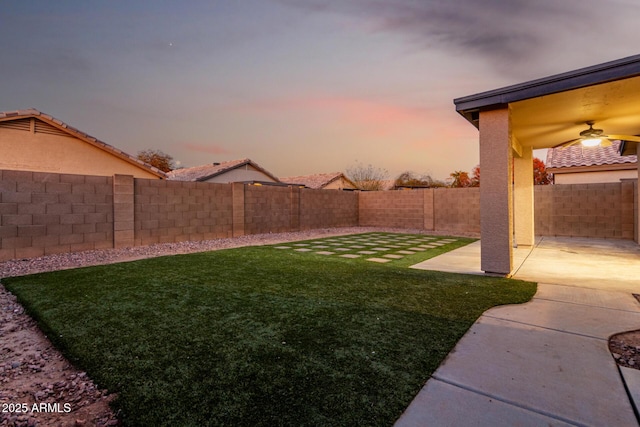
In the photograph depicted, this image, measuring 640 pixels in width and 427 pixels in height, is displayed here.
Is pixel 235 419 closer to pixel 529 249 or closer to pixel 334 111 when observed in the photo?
pixel 529 249

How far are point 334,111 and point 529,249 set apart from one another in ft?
32.7

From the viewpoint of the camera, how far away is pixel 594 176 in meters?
12.0

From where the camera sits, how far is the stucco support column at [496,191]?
4.41 metres

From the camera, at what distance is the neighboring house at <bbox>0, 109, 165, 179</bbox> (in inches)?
379

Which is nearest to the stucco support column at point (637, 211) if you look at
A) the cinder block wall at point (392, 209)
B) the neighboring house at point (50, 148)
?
the cinder block wall at point (392, 209)

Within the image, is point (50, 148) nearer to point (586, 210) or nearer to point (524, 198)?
point (524, 198)

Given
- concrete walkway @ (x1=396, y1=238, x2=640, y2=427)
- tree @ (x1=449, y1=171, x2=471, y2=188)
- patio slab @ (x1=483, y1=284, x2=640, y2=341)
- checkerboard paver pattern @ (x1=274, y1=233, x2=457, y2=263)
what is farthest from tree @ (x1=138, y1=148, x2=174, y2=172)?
concrete walkway @ (x1=396, y1=238, x2=640, y2=427)

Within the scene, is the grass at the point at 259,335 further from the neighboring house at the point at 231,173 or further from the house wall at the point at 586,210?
the neighboring house at the point at 231,173

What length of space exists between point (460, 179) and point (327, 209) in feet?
72.2

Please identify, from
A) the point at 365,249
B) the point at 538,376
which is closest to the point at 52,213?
the point at 365,249

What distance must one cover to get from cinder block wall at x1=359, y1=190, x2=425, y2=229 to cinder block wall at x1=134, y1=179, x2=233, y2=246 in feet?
22.6

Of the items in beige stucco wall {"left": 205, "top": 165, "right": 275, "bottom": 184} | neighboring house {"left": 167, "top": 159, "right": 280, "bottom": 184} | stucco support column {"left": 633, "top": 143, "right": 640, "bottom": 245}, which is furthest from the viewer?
beige stucco wall {"left": 205, "top": 165, "right": 275, "bottom": 184}

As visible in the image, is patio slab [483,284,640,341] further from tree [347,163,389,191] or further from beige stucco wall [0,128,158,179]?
tree [347,163,389,191]

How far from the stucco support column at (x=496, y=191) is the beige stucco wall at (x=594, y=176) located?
10894 millimetres
